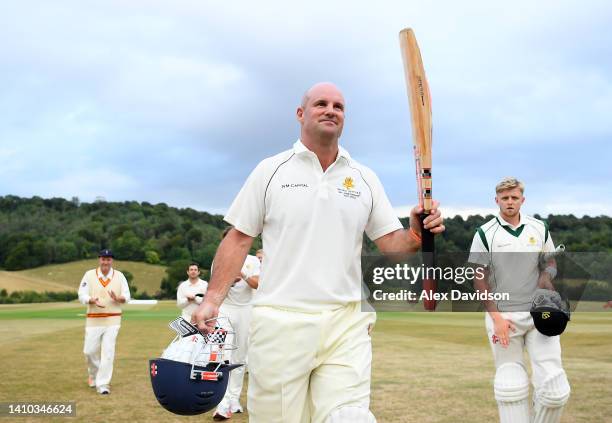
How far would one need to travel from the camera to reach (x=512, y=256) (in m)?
6.04

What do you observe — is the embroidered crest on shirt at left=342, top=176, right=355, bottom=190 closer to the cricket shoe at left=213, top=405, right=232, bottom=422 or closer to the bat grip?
the bat grip

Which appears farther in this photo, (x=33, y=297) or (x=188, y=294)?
(x=33, y=297)

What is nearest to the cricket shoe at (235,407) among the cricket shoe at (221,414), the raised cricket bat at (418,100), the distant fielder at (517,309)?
the cricket shoe at (221,414)

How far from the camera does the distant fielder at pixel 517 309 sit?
18.3 feet

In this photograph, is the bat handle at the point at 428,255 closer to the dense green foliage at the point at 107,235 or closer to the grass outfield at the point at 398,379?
the grass outfield at the point at 398,379

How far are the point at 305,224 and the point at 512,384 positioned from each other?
10.0ft

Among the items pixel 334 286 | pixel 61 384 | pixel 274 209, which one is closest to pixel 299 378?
pixel 334 286

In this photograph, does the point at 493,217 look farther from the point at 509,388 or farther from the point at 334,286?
the point at 334,286

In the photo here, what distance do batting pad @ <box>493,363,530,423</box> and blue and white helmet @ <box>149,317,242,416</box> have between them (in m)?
2.99

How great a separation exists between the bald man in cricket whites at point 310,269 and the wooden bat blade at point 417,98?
37 cm

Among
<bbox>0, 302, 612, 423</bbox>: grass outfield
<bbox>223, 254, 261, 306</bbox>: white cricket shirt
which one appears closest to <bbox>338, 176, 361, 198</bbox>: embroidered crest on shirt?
<bbox>0, 302, 612, 423</bbox>: grass outfield

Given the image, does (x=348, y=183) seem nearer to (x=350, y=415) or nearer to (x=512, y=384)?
(x=350, y=415)

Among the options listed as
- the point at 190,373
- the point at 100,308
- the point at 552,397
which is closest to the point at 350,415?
the point at 190,373

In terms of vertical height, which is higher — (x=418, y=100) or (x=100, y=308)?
(x=418, y=100)
